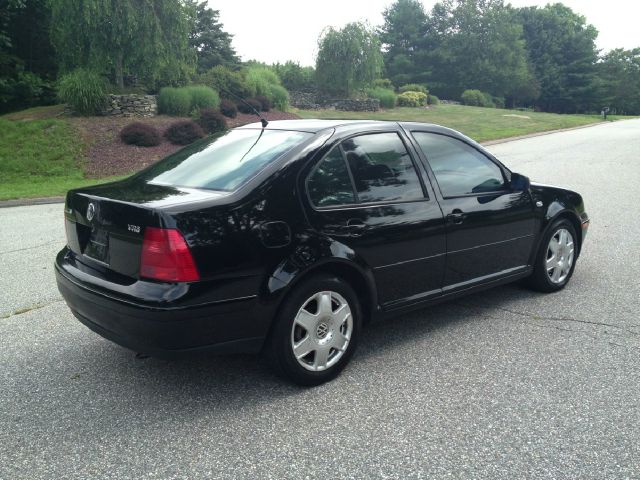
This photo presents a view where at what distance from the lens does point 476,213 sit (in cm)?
429

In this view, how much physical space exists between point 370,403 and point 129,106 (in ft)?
65.8

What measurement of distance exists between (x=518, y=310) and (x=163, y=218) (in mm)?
3205

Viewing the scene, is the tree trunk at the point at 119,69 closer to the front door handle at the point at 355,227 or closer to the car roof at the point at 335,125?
the car roof at the point at 335,125

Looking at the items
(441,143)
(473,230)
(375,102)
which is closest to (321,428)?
(473,230)

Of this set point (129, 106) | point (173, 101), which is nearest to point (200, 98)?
point (173, 101)

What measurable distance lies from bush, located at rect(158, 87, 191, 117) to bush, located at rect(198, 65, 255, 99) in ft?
10.2

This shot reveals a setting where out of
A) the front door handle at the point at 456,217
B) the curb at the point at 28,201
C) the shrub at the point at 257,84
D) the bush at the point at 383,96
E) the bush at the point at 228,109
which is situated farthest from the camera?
the bush at the point at 383,96

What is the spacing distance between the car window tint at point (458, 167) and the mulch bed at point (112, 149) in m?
12.5

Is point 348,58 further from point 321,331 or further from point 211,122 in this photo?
point 321,331

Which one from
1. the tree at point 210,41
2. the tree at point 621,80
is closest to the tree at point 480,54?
the tree at point 621,80

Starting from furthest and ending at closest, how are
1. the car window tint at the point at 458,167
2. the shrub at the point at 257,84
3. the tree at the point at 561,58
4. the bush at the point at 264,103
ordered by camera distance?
the tree at the point at 561,58 < the shrub at the point at 257,84 < the bush at the point at 264,103 < the car window tint at the point at 458,167

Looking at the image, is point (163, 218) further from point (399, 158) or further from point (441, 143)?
point (441, 143)

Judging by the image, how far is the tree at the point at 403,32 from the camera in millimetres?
71312

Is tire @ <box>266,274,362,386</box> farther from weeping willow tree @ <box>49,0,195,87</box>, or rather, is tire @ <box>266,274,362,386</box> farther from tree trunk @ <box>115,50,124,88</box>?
tree trunk @ <box>115,50,124,88</box>
